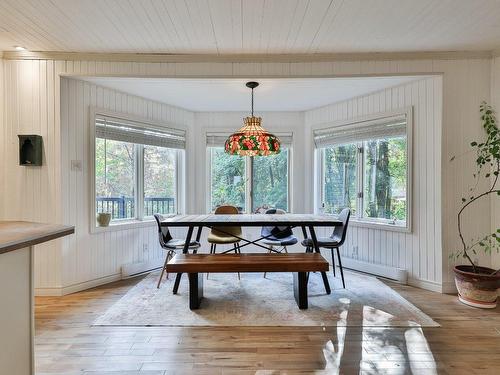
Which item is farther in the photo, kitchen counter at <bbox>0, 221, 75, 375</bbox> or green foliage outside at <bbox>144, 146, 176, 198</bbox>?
green foliage outside at <bbox>144, 146, 176, 198</bbox>

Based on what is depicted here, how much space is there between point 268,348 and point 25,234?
1.69 meters

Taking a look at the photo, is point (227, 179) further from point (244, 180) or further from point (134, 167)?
point (134, 167)

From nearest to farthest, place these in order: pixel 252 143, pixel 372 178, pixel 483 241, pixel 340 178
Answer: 1. pixel 252 143
2. pixel 483 241
3. pixel 372 178
4. pixel 340 178

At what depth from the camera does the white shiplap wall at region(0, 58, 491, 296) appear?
115 inches

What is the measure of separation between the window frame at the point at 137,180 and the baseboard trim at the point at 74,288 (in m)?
0.58

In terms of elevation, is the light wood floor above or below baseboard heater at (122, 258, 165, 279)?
below

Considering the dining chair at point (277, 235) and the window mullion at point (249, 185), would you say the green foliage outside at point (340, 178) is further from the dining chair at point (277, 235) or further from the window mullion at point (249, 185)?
the window mullion at point (249, 185)

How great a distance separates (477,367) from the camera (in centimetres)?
181

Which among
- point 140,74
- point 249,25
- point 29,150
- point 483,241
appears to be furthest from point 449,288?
point 29,150

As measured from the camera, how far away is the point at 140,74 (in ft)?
9.84

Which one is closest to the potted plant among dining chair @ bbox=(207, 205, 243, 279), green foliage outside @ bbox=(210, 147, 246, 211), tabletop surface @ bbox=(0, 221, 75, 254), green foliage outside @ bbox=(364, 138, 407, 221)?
green foliage outside @ bbox=(364, 138, 407, 221)

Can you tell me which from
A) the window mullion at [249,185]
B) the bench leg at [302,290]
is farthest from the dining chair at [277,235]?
the bench leg at [302,290]

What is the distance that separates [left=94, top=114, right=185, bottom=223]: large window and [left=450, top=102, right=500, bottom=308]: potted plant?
367 centimetres

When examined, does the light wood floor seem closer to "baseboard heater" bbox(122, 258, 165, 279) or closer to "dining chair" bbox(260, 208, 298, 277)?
"baseboard heater" bbox(122, 258, 165, 279)
